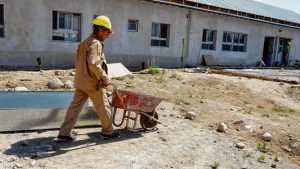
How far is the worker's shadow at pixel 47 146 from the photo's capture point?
480 centimetres

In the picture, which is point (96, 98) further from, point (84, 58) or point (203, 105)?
point (203, 105)

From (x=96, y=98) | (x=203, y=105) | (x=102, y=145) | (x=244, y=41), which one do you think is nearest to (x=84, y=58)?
(x=96, y=98)

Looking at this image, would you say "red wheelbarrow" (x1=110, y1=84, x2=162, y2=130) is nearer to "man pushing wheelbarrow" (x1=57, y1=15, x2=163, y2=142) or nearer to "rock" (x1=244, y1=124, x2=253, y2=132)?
"man pushing wheelbarrow" (x1=57, y1=15, x2=163, y2=142)

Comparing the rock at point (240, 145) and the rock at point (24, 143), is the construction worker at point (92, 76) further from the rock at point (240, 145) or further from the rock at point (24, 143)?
the rock at point (240, 145)

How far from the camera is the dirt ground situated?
4811mm

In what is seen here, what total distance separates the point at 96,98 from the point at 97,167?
45.1 inches

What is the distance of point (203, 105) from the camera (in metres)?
8.80

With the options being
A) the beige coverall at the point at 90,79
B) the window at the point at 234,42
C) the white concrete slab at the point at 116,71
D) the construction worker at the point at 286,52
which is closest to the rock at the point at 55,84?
the white concrete slab at the point at 116,71

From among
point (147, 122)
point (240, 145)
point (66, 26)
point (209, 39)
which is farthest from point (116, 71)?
point (209, 39)

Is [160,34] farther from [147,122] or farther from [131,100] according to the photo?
[131,100]

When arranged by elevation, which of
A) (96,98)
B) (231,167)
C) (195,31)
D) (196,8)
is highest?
(196,8)

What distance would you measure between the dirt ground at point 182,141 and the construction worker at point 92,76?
41 centimetres

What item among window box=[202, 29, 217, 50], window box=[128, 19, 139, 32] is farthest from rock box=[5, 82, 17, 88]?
window box=[202, 29, 217, 50]

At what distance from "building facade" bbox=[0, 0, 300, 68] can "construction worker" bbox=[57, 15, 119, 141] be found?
8280mm
